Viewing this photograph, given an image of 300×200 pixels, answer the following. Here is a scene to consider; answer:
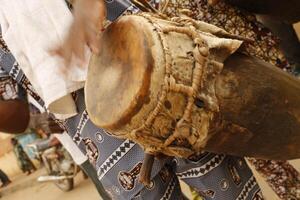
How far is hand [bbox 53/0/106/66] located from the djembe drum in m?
0.11

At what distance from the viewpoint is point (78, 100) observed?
137 centimetres

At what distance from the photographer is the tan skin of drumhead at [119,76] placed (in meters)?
0.96

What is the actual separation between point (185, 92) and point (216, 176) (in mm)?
437

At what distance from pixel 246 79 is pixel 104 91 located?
1.01ft

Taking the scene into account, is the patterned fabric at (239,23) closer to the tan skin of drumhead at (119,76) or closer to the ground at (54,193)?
the tan skin of drumhead at (119,76)

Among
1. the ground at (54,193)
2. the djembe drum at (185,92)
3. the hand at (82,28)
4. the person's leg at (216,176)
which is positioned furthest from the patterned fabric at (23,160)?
the hand at (82,28)

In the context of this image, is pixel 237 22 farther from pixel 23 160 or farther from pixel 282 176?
pixel 23 160

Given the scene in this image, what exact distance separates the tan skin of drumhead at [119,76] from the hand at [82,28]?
0.32ft

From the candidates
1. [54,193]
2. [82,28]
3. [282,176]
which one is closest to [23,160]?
[54,193]

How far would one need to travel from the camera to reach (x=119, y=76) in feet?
3.31

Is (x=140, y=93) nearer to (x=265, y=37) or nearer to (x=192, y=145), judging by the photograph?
(x=192, y=145)

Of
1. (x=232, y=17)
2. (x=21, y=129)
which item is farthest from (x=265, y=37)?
(x=21, y=129)

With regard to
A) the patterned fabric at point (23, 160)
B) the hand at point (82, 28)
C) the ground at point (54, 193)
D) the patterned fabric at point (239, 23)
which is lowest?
the patterned fabric at point (23, 160)

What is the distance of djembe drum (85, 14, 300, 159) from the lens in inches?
38.1
